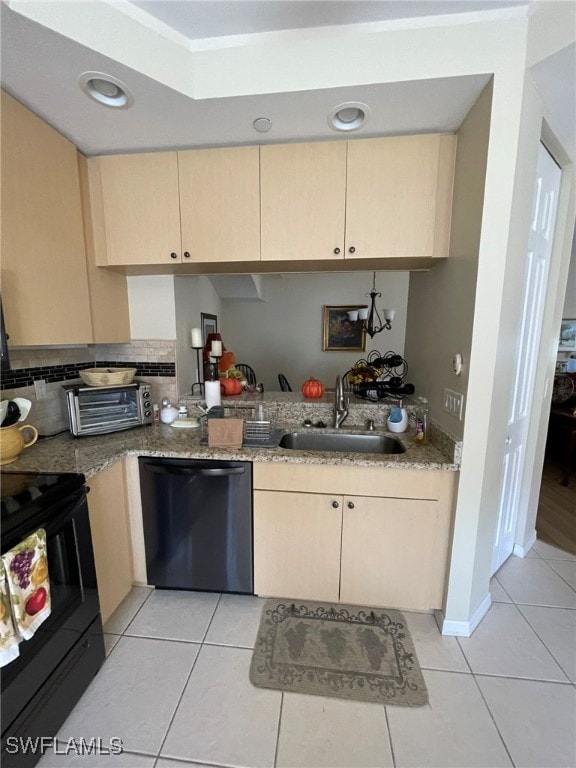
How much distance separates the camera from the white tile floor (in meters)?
1.12

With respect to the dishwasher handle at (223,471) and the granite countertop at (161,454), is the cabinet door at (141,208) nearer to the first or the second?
the granite countertop at (161,454)

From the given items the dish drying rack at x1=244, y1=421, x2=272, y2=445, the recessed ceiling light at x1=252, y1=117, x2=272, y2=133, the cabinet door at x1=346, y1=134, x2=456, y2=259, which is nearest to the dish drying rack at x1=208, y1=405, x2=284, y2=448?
the dish drying rack at x1=244, y1=421, x2=272, y2=445

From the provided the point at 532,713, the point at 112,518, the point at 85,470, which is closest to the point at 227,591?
the point at 112,518

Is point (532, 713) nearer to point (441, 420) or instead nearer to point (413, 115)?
point (441, 420)

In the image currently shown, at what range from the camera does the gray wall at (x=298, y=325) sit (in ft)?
15.1

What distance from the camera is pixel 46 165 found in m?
1.46

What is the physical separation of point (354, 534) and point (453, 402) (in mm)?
810

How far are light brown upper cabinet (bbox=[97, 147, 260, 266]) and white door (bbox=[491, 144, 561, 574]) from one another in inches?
56.1

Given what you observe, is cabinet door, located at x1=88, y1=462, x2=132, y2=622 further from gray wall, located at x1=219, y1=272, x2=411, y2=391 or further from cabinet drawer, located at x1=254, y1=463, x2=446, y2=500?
gray wall, located at x1=219, y1=272, x2=411, y2=391

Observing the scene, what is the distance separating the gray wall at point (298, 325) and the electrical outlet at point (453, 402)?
3001mm

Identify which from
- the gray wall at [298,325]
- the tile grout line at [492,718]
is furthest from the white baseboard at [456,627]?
the gray wall at [298,325]

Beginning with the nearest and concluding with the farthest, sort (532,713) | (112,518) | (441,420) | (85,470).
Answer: (532,713) < (85,470) < (112,518) < (441,420)

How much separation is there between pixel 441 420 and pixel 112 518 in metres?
1.73

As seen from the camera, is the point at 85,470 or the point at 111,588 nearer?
the point at 85,470
